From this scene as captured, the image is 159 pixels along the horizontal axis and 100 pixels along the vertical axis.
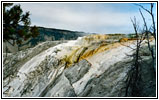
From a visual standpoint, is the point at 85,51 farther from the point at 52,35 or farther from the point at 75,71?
the point at 52,35

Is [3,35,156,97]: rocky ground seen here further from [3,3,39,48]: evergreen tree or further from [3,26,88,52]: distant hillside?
[3,26,88,52]: distant hillside

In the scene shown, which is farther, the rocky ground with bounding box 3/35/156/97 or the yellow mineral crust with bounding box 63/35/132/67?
the yellow mineral crust with bounding box 63/35/132/67

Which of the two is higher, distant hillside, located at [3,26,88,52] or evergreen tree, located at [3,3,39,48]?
evergreen tree, located at [3,3,39,48]

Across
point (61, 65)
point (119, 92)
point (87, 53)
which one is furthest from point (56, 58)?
point (119, 92)

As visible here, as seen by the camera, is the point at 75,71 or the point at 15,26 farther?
the point at 75,71

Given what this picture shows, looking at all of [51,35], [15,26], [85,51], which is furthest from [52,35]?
[15,26]

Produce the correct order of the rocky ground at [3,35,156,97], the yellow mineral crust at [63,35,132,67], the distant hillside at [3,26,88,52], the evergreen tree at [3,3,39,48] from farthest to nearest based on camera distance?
the distant hillside at [3,26,88,52] → the yellow mineral crust at [63,35,132,67] → the rocky ground at [3,35,156,97] → the evergreen tree at [3,3,39,48]

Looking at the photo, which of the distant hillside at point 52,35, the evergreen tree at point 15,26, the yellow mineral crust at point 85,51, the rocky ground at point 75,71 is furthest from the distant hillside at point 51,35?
the evergreen tree at point 15,26

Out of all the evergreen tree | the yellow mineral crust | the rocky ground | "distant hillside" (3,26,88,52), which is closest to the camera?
the evergreen tree

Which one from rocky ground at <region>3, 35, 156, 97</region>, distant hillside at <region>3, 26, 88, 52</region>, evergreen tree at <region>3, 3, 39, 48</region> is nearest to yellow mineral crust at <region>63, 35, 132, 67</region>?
rocky ground at <region>3, 35, 156, 97</region>

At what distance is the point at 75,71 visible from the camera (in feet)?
45.8

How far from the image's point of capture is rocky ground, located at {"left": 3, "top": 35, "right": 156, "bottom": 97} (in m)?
11.4

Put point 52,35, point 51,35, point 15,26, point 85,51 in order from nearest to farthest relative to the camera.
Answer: point 15,26, point 85,51, point 51,35, point 52,35

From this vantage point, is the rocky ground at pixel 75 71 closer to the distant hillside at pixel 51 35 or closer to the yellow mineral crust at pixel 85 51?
the yellow mineral crust at pixel 85 51
